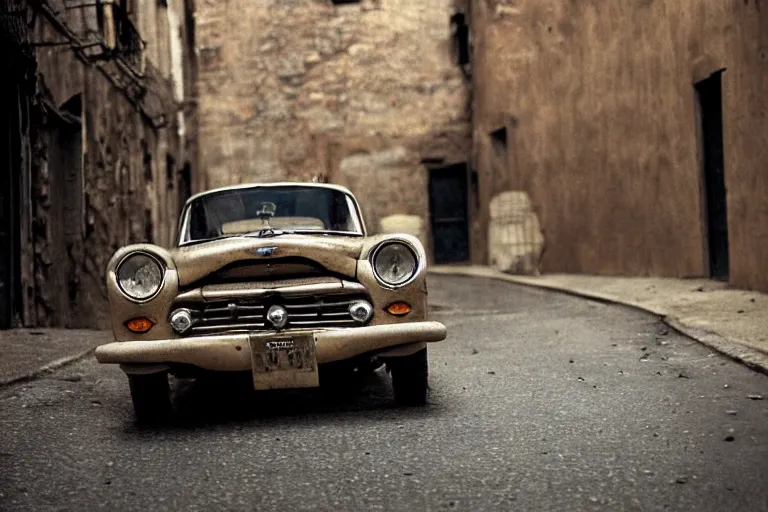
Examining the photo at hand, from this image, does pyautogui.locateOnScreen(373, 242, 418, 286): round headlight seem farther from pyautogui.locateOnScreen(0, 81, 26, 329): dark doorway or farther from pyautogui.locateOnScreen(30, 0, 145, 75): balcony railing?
pyautogui.locateOnScreen(30, 0, 145, 75): balcony railing

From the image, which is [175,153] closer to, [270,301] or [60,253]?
[60,253]

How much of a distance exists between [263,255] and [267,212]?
1038mm

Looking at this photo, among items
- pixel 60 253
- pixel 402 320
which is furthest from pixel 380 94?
pixel 402 320

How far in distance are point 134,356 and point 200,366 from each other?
1.04 ft

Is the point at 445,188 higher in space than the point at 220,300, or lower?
higher

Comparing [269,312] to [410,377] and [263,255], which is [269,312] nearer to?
[263,255]

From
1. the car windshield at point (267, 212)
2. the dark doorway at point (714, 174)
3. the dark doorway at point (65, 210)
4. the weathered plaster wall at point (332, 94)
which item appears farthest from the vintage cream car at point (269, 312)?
the weathered plaster wall at point (332, 94)

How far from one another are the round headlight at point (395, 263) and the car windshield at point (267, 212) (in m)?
0.85

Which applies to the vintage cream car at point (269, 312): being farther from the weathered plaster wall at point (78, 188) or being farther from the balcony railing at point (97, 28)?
the balcony railing at point (97, 28)

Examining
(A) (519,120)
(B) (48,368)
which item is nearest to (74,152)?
(B) (48,368)

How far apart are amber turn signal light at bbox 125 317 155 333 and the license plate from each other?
0.54 meters

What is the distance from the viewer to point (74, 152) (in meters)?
11.1

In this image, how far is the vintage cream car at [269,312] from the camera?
442 centimetres

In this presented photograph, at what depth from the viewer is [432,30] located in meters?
20.9
